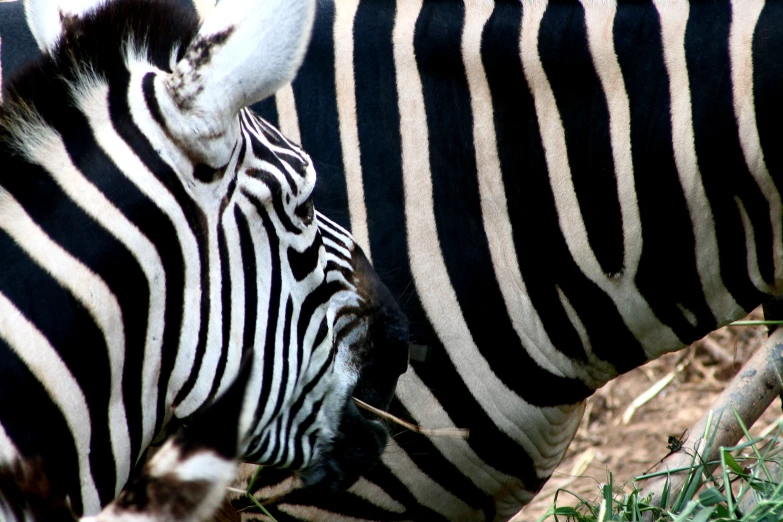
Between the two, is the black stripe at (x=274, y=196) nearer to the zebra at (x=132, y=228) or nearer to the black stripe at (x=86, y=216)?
the zebra at (x=132, y=228)

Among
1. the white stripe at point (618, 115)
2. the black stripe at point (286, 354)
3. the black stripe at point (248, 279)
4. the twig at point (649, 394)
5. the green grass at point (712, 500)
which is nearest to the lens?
the black stripe at point (248, 279)

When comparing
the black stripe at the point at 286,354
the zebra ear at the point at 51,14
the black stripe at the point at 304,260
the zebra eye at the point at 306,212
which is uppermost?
the zebra ear at the point at 51,14

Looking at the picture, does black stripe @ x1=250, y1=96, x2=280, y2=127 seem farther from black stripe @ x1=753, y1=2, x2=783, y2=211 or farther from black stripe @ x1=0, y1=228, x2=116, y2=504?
black stripe @ x1=753, y1=2, x2=783, y2=211

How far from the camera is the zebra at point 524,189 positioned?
239 centimetres

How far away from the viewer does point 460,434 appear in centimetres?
252

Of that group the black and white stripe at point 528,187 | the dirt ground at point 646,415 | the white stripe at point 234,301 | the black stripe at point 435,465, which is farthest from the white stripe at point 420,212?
the dirt ground at point 646,415

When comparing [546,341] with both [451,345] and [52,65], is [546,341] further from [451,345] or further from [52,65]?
[52,65]

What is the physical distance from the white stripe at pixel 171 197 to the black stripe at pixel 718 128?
1478 millimetres

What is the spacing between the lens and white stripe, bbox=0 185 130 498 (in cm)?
146

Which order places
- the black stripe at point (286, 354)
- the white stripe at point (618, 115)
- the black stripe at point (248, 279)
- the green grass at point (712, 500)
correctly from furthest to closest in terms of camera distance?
the white stripe at point (618, 115)
the green grass at point (712, 500)
the black stripe at point (286, 354)
the black stripe at point (248, 279)

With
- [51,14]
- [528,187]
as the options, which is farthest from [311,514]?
[51,14]

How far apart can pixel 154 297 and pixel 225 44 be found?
0.46 meters

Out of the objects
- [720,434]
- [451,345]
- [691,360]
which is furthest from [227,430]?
[691,360]

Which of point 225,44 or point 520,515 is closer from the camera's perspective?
point 225,44
